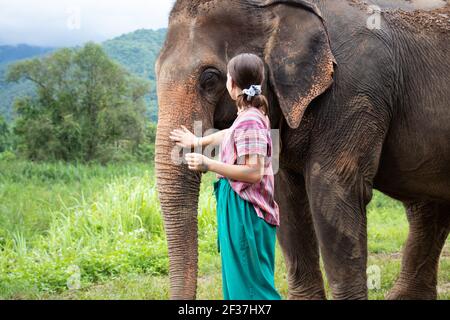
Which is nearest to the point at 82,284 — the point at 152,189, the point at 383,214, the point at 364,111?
the point at 152,189

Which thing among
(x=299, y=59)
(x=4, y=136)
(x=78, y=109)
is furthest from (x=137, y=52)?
(x=299, y=59)

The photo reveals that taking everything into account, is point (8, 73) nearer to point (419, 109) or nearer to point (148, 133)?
point (148, 133)

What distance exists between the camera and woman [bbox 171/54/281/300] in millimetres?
4109

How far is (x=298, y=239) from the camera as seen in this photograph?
19.5 feet

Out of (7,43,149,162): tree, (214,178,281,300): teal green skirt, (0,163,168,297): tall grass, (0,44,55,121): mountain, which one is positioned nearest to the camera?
(214,178,281,300): teal green skirt

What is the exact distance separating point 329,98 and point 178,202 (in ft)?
4.05

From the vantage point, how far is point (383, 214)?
12.3 meters

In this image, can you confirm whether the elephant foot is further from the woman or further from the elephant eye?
the elephant eye

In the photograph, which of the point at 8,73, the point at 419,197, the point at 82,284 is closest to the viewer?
the point at 419,197

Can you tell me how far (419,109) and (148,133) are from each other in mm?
17472

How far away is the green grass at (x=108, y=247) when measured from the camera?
7.38 metres

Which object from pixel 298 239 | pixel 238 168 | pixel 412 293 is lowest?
pixel 412 293

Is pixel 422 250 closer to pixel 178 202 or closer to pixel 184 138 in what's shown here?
pixel 178 202

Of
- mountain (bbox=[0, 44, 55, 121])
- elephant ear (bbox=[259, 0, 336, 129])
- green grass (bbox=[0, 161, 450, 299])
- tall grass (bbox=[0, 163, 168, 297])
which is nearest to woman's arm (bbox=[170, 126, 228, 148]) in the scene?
elephant ear (bbox=[259, 0, 336, 129])
